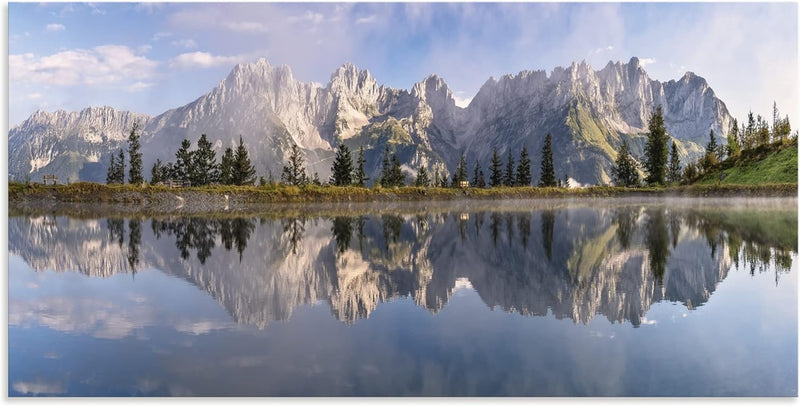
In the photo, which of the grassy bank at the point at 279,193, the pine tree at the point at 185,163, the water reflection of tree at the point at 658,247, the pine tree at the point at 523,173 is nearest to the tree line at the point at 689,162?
the grassy bank at the point at 279,193

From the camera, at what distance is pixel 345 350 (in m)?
10.3

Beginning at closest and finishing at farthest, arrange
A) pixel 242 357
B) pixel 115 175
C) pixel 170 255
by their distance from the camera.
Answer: pixel 242 357
pixel 170 255
pixel 115 175

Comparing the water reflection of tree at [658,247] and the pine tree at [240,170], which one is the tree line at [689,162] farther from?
the water reflection of tree at [658,247]

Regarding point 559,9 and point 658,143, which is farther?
point 658,143

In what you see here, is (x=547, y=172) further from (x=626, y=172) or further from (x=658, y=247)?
(x=658, y=247)

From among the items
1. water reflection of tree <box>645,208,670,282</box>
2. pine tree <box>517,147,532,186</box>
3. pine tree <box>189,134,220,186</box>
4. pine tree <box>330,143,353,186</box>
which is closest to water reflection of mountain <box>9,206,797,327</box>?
water reflection of tree <box>645,208,670,282</box>

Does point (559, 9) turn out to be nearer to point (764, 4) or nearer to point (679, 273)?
point (764, 4)

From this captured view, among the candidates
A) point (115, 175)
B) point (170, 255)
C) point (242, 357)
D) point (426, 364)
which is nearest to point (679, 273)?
point (426, 364)

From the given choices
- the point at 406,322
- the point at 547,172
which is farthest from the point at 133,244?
the point at 547,172

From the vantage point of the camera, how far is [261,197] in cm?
9131

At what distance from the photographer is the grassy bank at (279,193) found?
8094cm

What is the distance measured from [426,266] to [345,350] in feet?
34.9

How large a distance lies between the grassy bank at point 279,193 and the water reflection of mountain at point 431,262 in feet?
158

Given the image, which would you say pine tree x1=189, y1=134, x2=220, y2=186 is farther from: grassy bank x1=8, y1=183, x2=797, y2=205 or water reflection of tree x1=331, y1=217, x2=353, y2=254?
water reflection of tree x1=331, y1=217, x2=353, y2=254
